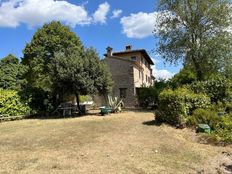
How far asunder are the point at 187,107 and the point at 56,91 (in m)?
12.2

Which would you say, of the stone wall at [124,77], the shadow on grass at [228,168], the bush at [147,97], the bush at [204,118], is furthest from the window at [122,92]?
the shadow on grass at [228,168]

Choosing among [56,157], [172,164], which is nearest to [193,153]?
[172,164]

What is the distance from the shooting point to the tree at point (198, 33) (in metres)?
25.3

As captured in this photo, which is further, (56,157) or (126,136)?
(126,136)

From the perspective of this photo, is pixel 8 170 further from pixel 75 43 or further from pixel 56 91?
pixel 75 43

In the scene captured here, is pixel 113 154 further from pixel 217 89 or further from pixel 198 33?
pixel 198 33

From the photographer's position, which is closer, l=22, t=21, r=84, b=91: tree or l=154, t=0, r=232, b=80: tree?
l=154, t=0, r=232, b=80: tree

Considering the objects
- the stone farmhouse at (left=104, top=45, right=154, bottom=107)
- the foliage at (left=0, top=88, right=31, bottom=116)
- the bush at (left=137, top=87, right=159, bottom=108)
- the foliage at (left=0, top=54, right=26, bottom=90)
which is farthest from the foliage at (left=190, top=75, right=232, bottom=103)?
the foliage at (left=0, top=54, right=26, bottom=90)

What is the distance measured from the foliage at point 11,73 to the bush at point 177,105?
2029 cm

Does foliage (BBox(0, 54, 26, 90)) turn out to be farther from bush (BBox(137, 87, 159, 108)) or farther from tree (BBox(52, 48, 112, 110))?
bush (BBox(137, 87, 159, 108))

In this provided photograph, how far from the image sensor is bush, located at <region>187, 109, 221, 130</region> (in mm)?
12556

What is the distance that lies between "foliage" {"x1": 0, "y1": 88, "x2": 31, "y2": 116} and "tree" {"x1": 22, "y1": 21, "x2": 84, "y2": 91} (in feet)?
32.0

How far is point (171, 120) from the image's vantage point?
14.3 meters

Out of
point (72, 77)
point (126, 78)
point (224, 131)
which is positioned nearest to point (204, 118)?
point (224, 131)
